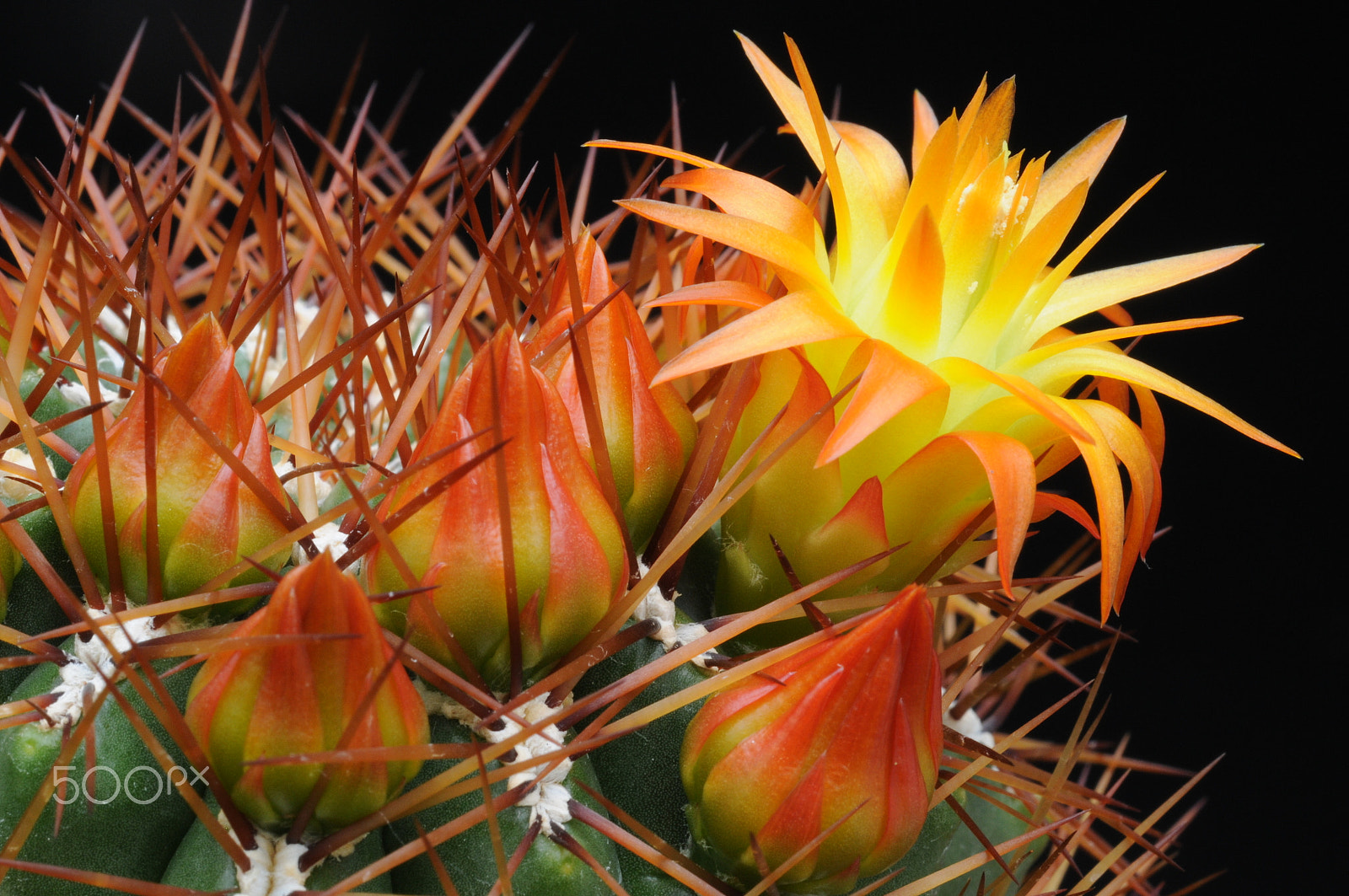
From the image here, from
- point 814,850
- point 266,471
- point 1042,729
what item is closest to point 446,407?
point 266,471

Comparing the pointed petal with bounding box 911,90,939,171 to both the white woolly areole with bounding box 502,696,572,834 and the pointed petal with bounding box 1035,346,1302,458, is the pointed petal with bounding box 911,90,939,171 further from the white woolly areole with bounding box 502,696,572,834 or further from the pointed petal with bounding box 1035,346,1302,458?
the white woolly areole with bounding box 502,696,572,834


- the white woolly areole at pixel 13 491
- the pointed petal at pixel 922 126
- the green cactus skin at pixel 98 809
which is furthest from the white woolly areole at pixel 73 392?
the pointed petal at pixel 922 126

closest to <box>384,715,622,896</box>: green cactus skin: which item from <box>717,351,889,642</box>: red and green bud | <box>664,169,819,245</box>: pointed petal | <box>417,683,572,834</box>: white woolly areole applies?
<box>417,683,572,834</box>: white woolly areole

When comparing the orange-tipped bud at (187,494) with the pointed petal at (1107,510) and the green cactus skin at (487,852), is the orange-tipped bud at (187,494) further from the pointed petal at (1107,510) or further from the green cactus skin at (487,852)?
the pointed petal at (1107,510)

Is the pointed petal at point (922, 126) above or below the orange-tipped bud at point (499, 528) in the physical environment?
above

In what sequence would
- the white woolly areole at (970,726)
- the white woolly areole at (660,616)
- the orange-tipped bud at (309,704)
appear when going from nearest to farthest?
1. the orange-tipped bud at (309,704)
2. the white woolly areole at (660,616)
3. the white woolly areole at (970,726)

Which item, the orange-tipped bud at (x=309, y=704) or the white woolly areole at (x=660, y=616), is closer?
the orange-tipped bud at (x=309, y=704)

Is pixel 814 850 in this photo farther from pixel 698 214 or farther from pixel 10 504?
pixel 10 504
